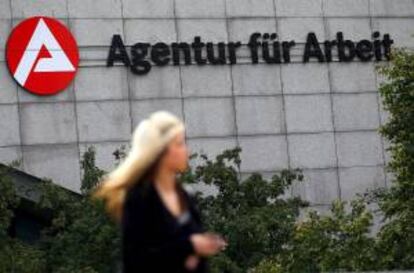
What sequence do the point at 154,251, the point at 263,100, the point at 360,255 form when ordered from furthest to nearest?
the point at 263,100, the point at 360,255, the point at 154,251

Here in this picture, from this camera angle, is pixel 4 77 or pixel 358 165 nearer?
pixel 4 77

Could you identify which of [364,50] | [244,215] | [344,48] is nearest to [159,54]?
[344,48]

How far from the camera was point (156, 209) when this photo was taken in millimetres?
4910

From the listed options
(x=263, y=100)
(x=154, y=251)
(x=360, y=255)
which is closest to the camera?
(x=154, y=251)

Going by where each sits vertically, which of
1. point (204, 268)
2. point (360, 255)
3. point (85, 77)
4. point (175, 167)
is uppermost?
point (85, 77)

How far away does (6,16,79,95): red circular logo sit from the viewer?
109ft

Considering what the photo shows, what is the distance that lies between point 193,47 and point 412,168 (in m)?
13.4

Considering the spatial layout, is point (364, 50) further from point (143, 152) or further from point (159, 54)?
point (143, 152)

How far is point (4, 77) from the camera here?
109ft

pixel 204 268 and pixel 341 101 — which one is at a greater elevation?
pixel 341 101

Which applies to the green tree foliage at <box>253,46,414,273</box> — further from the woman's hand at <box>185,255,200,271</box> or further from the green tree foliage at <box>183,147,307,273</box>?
the woman's hand at <box>185,255,200,271</box>

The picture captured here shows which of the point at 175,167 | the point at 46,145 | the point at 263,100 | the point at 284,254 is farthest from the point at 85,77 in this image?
the point at 175,167

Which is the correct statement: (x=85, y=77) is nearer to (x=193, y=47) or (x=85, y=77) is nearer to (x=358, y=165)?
(x=193, y=47)

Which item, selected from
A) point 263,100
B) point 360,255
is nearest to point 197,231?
point 360,255
